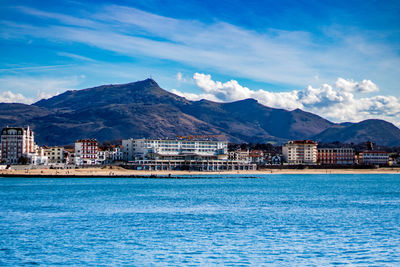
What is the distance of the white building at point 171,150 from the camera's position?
180m

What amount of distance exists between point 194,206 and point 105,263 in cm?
2856

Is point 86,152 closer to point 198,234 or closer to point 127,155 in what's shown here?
point 127,155

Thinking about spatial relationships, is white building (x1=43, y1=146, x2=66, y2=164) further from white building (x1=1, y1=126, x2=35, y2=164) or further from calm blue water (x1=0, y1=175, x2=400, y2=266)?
calm blue water (x1=0, y1=175, x2=400, y2=266)

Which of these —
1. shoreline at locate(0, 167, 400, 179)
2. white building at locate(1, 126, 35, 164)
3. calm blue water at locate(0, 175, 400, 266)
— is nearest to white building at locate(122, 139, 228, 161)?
shoreline at locate(0, 167, 400, 179)

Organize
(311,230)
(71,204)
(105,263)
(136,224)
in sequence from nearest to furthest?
(105,263)
(311,230)
(136,224)
(71,204)

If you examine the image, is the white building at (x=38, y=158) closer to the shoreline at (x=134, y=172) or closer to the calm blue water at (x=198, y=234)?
the shoreline at (x=134, y=172)

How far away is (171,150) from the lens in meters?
188

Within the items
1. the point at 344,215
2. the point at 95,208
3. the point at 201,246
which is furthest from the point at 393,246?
the point at 95,208

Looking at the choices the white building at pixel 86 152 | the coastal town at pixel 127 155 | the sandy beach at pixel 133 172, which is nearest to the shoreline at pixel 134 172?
the sandy beach at pixel 133 172

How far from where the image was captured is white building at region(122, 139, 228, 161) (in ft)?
589

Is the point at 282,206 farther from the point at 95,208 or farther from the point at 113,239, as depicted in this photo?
the point at 113,239

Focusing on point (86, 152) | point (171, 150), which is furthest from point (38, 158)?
point (171, 150)

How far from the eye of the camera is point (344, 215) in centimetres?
4584

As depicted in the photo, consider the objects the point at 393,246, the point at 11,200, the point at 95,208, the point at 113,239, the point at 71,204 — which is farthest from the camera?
the point at 11,200
